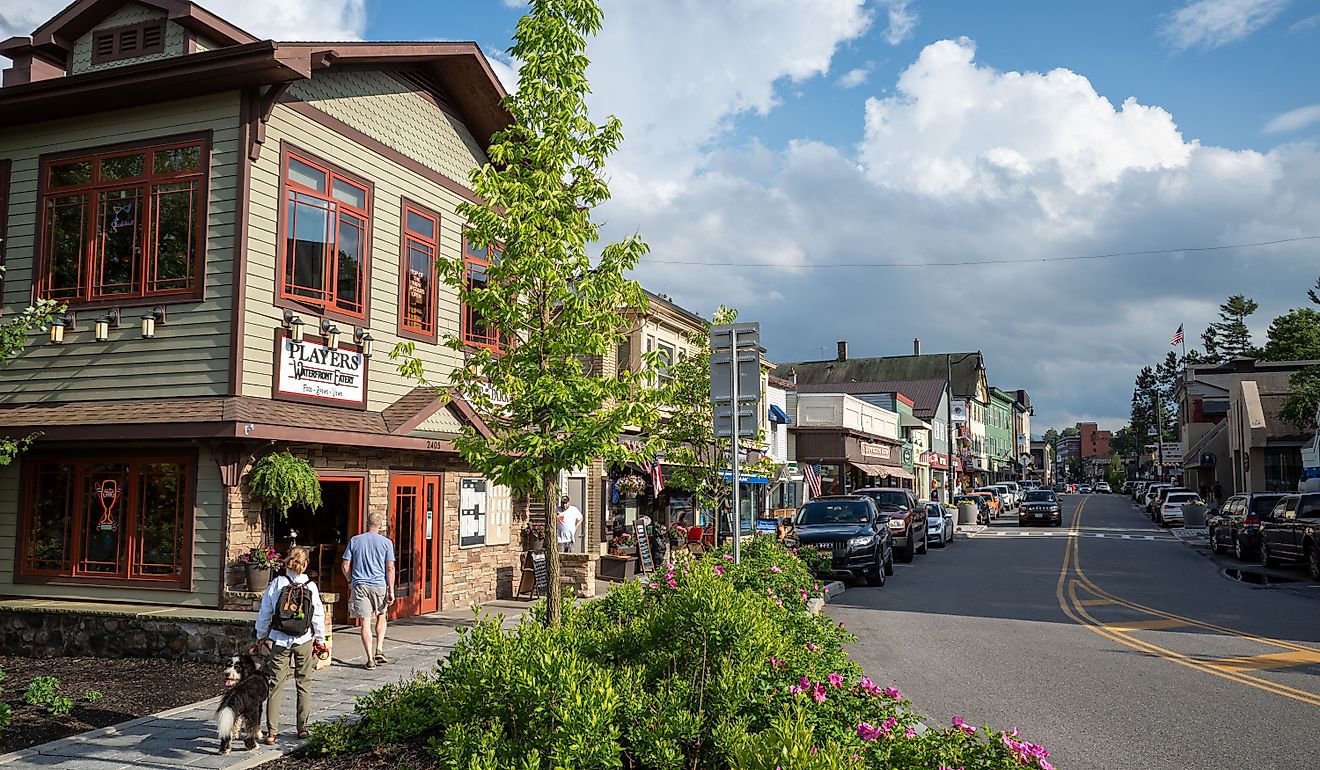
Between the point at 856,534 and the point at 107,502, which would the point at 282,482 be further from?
the point at 856,534

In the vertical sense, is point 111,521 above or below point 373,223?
below

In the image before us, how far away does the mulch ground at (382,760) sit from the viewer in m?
6.06

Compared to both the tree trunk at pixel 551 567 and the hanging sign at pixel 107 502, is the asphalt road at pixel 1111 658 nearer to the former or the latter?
the tree trunk at pixel 551 567

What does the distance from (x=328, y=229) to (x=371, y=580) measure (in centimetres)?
528

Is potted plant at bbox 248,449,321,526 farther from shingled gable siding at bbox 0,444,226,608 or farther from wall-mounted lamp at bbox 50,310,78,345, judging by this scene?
wall-mounted lamp at bbox 50,310,78,345

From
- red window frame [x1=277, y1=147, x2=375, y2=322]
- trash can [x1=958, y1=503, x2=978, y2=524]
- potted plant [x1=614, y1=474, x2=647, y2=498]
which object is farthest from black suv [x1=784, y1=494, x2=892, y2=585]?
trash can [x1=958, y1=503, x2=978, y2=524]

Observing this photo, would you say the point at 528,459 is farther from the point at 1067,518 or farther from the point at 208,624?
the point at 1067,518

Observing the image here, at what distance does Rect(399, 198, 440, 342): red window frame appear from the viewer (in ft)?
48.9

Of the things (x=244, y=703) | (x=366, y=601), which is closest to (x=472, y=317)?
(x=366, y=601)

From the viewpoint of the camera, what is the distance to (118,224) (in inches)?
497

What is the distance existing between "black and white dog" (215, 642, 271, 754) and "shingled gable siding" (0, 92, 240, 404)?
17.2 ft

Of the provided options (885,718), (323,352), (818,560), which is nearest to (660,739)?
(885,718)

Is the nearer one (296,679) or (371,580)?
(296,679)

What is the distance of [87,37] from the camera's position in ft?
45.2
